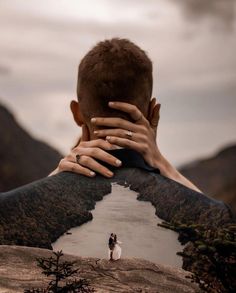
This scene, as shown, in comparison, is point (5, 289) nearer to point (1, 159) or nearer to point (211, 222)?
point (211, 222)

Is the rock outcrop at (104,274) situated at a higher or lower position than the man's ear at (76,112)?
lower

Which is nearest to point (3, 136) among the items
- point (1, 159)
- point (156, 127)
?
point (1, 159)

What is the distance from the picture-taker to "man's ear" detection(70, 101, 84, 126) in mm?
5625

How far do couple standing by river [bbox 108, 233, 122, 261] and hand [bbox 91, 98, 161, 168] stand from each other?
0.76m

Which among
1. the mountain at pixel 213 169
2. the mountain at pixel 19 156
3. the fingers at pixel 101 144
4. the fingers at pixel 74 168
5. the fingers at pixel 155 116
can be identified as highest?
the mountain at pixel 213 169

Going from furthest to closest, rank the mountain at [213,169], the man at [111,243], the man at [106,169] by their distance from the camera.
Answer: the mountain at [213,169] < the man at [106,169] < the man at [111,243]

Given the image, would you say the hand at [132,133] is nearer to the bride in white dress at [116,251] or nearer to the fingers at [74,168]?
the fingers at [74,168]

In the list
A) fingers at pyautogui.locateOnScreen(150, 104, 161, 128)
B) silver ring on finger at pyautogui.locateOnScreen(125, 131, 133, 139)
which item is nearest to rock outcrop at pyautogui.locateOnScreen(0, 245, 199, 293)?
silver ring on finger at pyautogui.locateOnScreen(125, 131, 133, 139)

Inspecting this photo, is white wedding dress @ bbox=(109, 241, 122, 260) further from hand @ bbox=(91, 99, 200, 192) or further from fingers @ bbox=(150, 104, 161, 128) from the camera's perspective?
fingers @ bbox=(150, 104, 161, 128)

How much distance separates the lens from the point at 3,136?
94.6 metres

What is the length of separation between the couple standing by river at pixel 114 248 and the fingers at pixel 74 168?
22.8 inches

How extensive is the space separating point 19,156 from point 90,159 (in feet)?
298

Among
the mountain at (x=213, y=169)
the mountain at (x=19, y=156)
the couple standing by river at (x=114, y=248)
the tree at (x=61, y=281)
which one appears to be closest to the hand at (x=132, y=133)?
the couple standing by river at (x=114, y=248)

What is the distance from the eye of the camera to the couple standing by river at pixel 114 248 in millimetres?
4471
